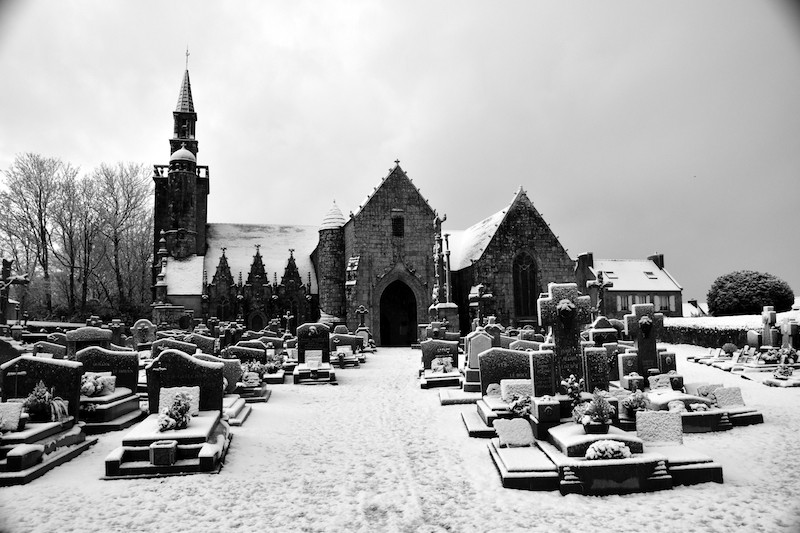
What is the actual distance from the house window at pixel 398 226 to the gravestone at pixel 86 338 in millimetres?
18929

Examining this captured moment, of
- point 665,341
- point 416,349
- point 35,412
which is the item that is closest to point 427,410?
point 35,412

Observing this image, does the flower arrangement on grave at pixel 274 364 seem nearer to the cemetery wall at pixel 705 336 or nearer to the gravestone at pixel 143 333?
the gravestone at pixel 143 333

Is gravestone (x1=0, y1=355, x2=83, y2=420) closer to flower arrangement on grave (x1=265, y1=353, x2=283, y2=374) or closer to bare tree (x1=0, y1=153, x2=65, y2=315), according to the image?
flower arrangement on grave (x1=265, y1=353, x2=283, y2=374)

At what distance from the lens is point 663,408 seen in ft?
32.4

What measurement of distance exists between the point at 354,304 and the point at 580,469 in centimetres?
2372

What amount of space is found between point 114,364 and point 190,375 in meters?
3.50

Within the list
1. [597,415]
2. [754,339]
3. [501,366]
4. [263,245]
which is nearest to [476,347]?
[501,366]

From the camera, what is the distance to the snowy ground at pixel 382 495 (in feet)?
19.0

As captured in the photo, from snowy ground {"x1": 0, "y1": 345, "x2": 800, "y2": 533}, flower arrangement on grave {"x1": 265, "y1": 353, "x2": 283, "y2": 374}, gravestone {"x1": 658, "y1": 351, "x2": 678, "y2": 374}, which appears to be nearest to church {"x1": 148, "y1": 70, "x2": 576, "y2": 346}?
flower arrangement on grave {"x1": 265, "y1": 353, "x2": 283, "y2": 374}

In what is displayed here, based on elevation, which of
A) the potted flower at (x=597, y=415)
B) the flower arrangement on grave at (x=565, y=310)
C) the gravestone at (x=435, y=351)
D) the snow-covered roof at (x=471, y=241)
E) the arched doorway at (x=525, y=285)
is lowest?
the potted flower at (x=597, y=415)

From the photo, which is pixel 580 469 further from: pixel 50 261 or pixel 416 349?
pixel 50 261

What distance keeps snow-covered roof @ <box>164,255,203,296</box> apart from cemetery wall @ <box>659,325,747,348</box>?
88.7ft

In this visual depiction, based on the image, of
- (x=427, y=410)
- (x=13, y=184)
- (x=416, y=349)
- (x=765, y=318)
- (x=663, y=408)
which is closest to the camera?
(x=663, y=408)

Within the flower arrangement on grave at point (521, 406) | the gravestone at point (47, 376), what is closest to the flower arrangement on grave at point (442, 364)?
the flower arrangement on grave at point (521, 406)
